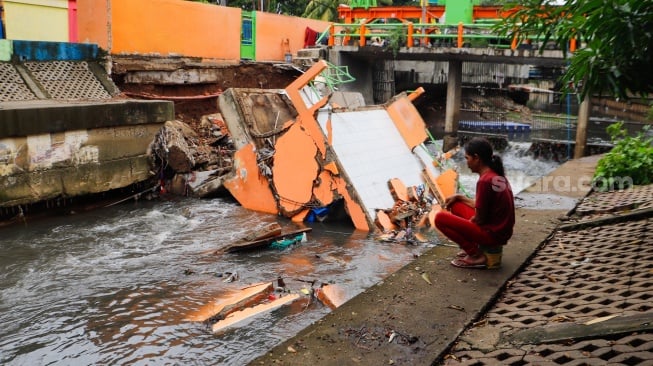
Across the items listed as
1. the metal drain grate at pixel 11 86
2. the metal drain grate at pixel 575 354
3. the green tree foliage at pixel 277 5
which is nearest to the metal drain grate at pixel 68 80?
the metal drain grate at pixel 11 86

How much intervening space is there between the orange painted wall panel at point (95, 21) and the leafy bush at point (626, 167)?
11368mm

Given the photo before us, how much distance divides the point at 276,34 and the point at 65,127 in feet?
37.2

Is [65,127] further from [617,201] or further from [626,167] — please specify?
[626,167]

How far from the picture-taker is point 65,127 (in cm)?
988

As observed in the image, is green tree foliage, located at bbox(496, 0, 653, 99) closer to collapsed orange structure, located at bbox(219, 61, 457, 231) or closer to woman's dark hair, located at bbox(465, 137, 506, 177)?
woman's dark hair, located at bbox(465, 137, 506, 177)

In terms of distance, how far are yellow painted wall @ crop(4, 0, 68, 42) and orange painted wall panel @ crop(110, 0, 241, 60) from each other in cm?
126

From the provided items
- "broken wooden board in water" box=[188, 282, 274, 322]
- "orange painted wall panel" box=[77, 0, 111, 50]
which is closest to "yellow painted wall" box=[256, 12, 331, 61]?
"orange painted wall panel" box=[77, 0, 111, 50]

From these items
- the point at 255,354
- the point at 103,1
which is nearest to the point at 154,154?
the point at 103,1

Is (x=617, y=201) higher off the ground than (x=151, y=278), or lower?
higher

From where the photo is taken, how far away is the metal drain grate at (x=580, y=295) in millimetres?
3309

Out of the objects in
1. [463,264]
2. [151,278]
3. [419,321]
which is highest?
[463,264]

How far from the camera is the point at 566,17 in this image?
4.07 meters

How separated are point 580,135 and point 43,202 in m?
14.9

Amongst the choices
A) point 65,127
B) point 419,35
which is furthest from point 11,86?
point 419,35
